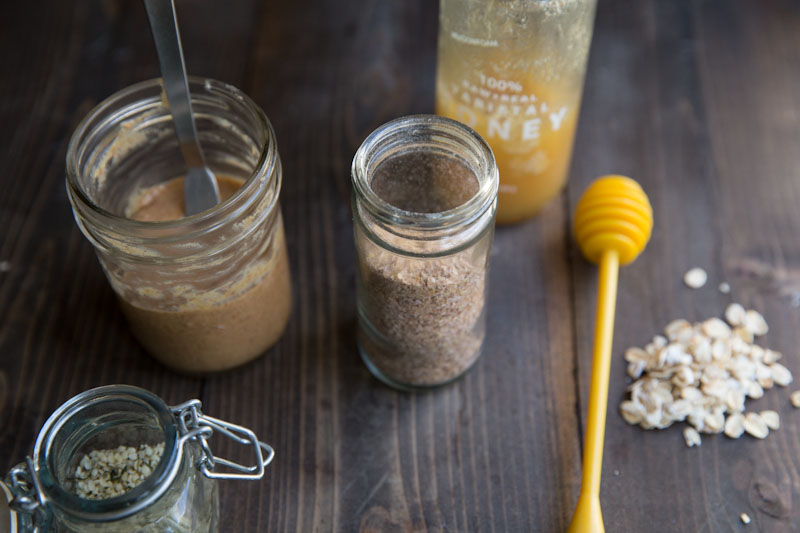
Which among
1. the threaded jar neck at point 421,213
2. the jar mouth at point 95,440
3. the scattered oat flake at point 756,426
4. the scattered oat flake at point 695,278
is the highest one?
the threaded jar neck at point 421,213

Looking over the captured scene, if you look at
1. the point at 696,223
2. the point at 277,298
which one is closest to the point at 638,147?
the point at 696,223

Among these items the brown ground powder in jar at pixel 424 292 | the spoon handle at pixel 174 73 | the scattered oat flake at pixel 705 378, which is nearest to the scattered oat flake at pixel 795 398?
the scattered oat flake at pixel 705 378

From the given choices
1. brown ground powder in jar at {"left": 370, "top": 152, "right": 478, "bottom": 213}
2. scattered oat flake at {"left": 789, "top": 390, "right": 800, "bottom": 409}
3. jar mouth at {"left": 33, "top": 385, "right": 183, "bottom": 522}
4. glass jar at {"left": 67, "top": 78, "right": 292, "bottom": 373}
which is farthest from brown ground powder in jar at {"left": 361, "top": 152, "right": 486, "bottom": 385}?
scattered oat flake at {"left": 789, "top": 390, "right": 800, "bottom": 409}

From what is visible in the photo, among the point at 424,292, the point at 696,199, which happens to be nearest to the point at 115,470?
the point at 424,292

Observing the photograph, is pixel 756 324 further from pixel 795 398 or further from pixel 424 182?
pixel 424 182

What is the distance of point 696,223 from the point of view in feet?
3.17

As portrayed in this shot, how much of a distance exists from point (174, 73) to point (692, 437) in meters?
0.61

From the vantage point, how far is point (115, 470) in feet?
2.19

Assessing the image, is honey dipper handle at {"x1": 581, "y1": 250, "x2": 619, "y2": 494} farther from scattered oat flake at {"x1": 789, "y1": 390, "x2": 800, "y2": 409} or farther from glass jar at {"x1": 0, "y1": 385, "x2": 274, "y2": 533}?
glass jar at {"x1": 0, "y1": 385, "x2": 274, "y2": 533}

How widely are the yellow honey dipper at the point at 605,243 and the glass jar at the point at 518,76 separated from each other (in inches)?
2.6

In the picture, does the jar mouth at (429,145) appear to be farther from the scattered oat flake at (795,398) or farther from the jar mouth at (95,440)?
the scattered oat flake at (795,398)

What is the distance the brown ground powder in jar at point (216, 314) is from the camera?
78 centimetres

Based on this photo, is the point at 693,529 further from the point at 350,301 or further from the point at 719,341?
the point at 350,301

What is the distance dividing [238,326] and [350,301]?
16 cm
